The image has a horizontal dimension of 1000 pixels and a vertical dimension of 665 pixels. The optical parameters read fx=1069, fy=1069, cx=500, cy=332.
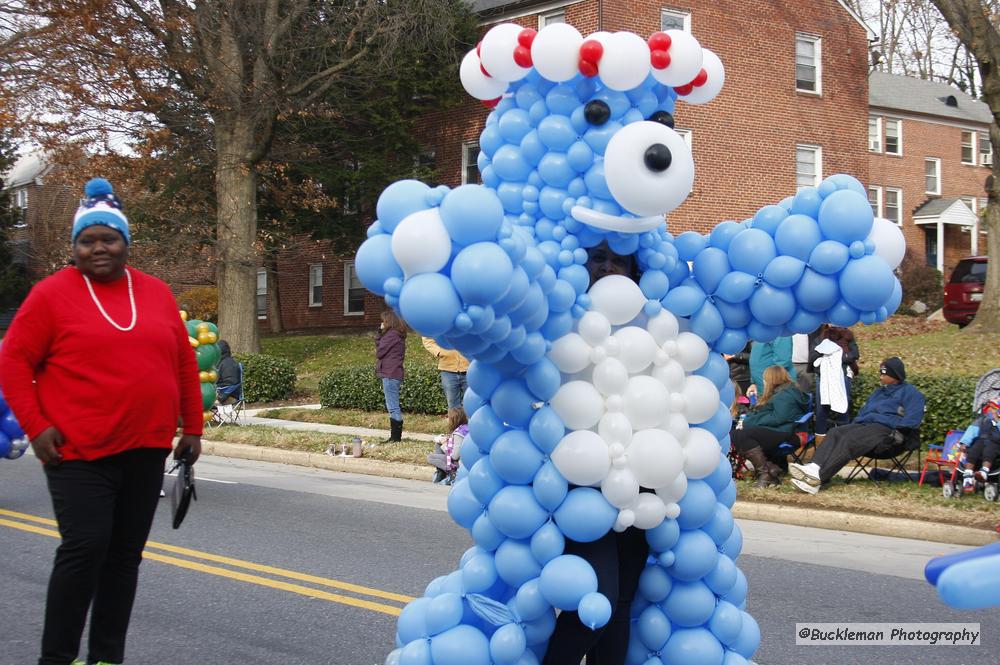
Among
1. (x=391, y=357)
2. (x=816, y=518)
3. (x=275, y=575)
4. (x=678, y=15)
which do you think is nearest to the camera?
(x=275, y=575)

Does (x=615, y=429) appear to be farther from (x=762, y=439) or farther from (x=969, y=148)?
(x=969, y=148)

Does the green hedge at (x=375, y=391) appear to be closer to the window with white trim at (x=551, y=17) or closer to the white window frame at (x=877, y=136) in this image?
the window with white trim at (x=551, y=17)

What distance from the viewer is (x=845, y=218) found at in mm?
3580

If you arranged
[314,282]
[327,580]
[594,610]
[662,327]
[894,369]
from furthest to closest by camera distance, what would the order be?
[314,282] < [894,369] < [327,580] < [662,327] < [594,610]

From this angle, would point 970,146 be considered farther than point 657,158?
Yes

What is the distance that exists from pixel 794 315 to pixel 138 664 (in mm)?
3403

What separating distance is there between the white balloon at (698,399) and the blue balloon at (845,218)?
0.66 m

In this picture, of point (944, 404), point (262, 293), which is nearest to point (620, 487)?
point (944, 404)

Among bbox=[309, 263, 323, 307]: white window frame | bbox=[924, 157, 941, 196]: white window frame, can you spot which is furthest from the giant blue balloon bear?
bbox=[924, 157, 941, 196]: white window frame

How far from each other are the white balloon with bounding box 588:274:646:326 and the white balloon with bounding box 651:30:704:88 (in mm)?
Answer: 700

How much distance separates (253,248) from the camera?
22984 millimetres

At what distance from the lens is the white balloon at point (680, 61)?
3.56 meters

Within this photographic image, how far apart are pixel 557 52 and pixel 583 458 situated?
51.5 inches

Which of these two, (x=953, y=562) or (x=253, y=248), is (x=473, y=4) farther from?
(x=953, y=562)
